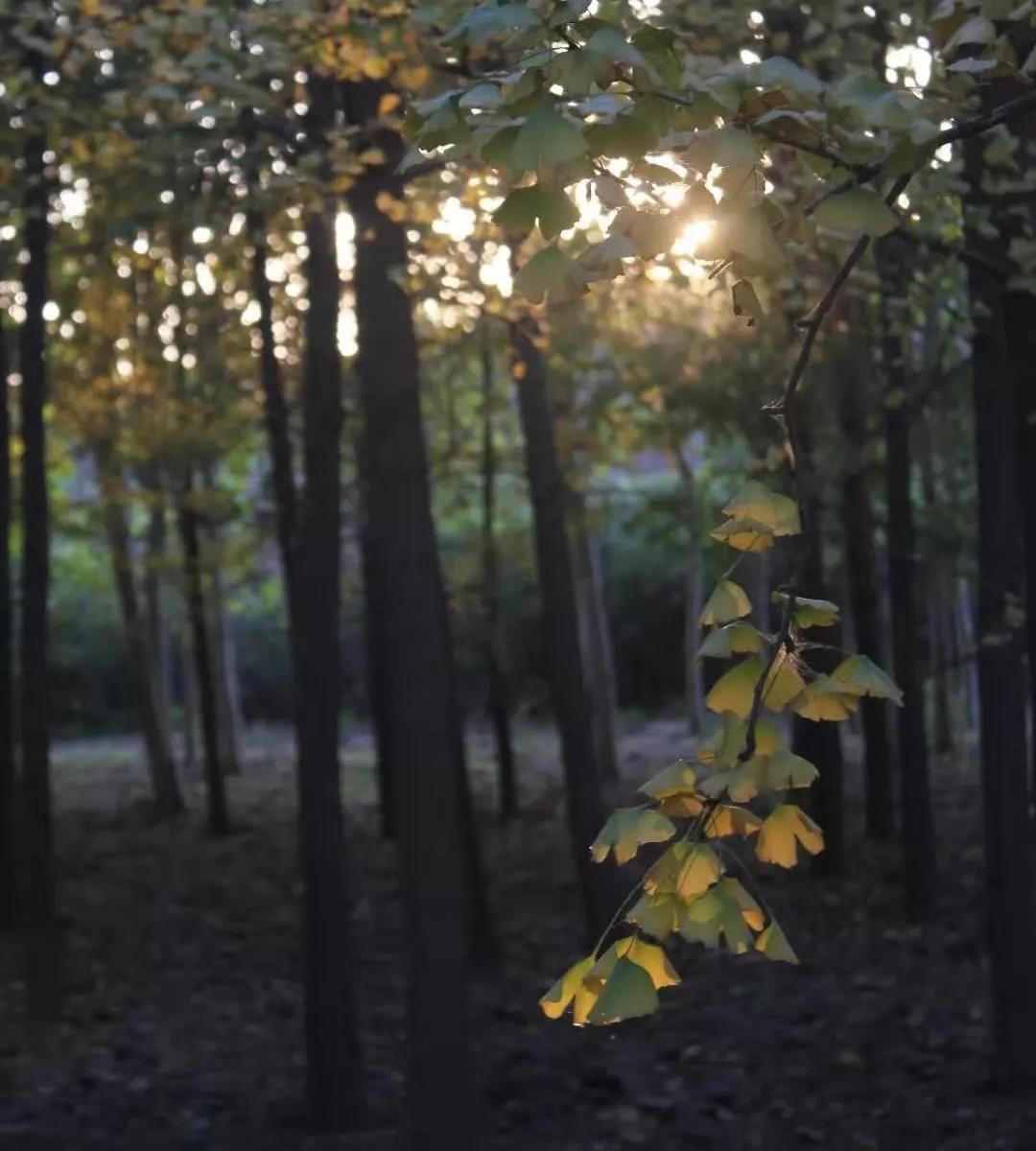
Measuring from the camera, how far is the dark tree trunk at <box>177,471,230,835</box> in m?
18.9

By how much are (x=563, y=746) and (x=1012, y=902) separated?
14.8 ft

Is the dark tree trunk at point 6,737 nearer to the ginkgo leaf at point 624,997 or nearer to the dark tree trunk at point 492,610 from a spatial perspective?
the dark tree trunk at point 492,610

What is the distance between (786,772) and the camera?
3.07 metres

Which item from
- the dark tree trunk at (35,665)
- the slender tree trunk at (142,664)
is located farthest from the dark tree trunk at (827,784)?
the slender tree trunk at (142,664)

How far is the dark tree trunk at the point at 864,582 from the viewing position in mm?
14133

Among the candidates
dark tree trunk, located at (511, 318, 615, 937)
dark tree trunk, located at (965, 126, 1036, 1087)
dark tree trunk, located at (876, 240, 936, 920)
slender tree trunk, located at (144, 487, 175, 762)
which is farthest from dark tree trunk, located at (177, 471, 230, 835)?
dark tree trunk, located at (965, 126, 1036, 1087)

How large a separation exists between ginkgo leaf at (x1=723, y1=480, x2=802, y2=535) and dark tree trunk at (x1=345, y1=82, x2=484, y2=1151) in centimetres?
461

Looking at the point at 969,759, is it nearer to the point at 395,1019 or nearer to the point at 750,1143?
the point at 395,1019

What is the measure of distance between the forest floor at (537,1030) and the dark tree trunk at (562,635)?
38.6 inches

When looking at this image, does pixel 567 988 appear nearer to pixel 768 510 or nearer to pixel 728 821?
pixel 728 821

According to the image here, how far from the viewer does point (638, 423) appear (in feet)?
54.4

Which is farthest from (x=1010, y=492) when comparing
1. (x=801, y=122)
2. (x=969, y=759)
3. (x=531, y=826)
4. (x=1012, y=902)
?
(x=969, y=759)

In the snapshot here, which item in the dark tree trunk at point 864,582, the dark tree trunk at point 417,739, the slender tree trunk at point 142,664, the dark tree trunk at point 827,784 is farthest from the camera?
the slender tree trunk at point 142,664

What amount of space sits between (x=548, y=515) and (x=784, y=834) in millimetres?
9902
